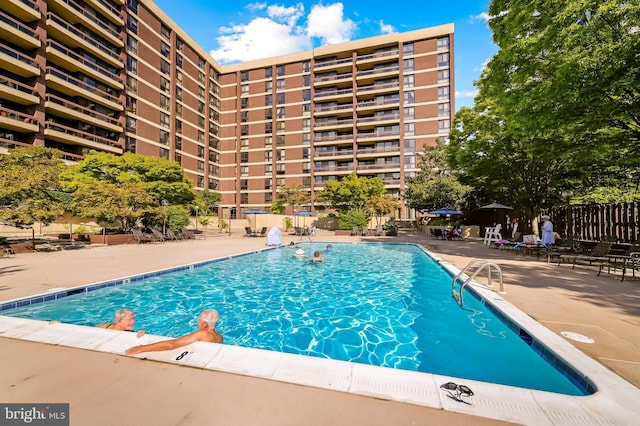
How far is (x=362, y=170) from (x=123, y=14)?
127 ft

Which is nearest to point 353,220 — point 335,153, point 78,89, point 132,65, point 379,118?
point 335,153

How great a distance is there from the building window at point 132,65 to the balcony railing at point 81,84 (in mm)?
5673

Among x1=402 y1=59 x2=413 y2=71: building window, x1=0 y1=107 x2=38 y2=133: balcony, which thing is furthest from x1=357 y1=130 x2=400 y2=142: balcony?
x1=0 y1=107 x2=38 y2=133: balcony

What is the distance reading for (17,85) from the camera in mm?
27375

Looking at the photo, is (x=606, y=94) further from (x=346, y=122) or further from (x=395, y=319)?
(x=346, y=122)

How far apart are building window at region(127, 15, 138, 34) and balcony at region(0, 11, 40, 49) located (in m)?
12.6

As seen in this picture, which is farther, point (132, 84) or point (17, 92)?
point (132, 84)

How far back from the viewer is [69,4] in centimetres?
3117

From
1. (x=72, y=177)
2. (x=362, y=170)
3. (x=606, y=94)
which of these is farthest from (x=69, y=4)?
(x=606, y=94)

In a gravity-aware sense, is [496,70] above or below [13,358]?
above

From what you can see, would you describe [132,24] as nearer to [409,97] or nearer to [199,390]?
[409,97]

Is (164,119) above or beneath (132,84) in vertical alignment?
beneath

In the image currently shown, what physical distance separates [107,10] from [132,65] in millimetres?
6128

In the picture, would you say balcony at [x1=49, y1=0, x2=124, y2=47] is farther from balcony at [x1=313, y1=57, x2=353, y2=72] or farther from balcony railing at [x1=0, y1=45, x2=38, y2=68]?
balcony at [x1=313, y1=57, x2=353, y2=72]
